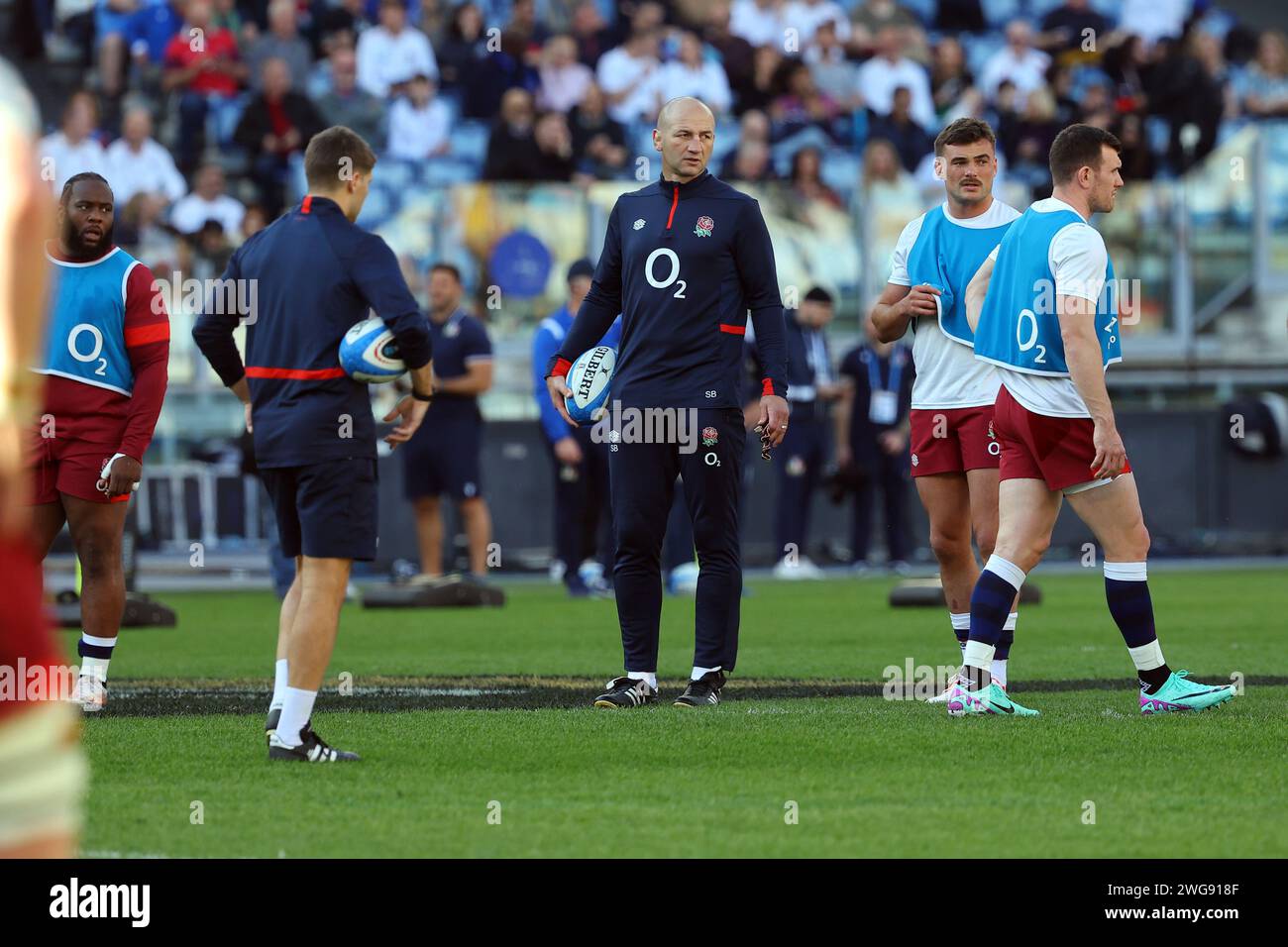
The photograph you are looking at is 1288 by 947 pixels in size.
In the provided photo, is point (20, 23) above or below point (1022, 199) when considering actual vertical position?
above

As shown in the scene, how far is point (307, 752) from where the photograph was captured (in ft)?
22.7

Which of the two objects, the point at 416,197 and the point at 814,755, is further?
the point at 416,197

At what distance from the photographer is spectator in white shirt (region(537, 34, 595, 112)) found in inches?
929

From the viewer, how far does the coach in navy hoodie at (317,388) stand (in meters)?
6.90

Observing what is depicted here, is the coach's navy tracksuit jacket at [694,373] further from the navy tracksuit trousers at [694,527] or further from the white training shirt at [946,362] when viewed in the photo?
the white training shirt at [946,362]

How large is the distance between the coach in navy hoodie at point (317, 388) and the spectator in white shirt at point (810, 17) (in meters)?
19.1

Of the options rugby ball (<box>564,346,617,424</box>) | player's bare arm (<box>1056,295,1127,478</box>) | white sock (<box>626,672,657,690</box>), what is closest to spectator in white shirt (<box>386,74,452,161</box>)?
rugby ball (<box>564,346,617,424</box>)

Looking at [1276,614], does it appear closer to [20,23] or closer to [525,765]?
[525,765]

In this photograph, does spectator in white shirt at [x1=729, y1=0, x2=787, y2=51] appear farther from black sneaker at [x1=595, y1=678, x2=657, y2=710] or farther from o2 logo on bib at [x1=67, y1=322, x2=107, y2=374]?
black sneaker at [x1=595, y1=678, x2=657, y2=710]

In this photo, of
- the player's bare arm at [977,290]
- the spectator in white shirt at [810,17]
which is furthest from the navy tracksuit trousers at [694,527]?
the spectator in white shirt at [810,17]

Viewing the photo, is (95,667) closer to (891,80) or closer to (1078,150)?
(1078,150)

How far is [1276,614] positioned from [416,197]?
10.5 metres

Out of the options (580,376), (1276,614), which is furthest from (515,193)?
(580,376)

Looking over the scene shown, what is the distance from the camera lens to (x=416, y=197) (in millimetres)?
21172
